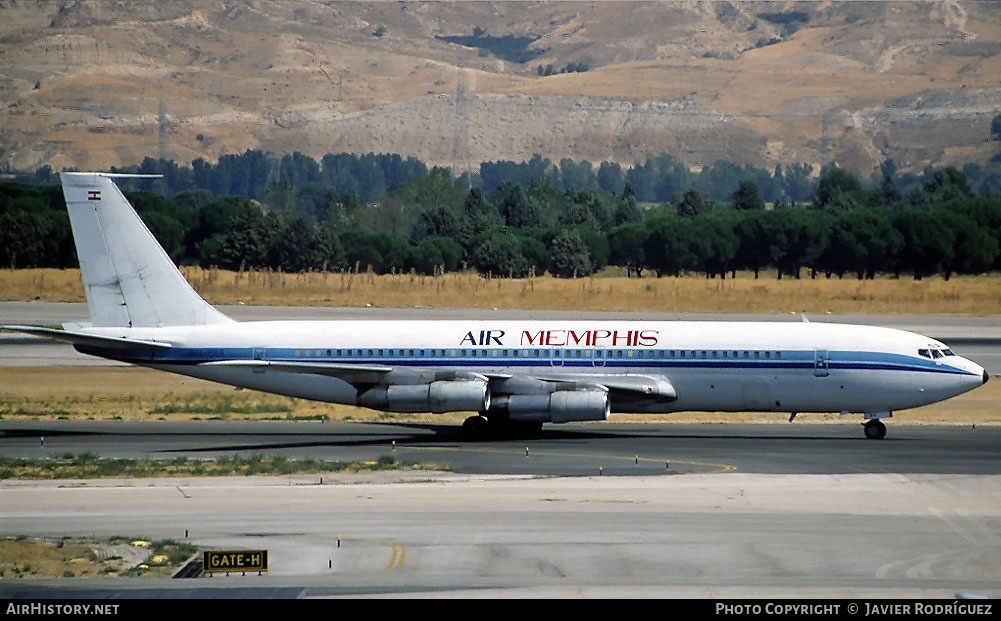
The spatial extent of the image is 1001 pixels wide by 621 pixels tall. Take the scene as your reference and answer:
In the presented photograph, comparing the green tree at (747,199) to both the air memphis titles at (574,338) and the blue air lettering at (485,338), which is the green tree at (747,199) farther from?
the blue air lettering at (485,338)

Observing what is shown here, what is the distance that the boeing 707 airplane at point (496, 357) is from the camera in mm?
44219

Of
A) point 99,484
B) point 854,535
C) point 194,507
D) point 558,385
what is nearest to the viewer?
point 854,535

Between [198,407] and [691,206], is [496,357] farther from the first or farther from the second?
[691,206]

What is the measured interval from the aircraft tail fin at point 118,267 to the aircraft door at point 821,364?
815 inches

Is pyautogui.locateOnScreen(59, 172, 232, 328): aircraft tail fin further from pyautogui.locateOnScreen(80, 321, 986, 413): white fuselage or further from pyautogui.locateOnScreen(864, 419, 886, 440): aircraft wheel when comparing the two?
pyautogui.locateOnScreen(864, 419, 886, 440): aircraft wheel

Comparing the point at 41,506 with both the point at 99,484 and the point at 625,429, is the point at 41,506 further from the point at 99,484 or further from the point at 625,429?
the point at 625,429

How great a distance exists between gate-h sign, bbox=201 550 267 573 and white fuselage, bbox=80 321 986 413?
18.9 metres

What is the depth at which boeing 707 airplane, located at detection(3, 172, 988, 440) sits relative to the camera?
145 ft

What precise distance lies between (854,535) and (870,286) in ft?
252

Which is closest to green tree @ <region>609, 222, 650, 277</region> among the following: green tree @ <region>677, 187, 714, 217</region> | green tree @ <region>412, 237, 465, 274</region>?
A: green tree @ <region>412, 237, 465, 274</region>

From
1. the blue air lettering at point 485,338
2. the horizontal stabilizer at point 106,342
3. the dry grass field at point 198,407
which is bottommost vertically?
the dry grass field at point 198,407

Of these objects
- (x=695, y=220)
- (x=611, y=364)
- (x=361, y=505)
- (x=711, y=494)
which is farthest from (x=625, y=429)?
(x=695, y=220)

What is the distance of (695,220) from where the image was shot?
14588 centimetres

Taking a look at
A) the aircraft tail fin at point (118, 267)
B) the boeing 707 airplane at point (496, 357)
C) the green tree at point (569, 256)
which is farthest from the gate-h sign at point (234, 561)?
the green tree at point (569, 256)
